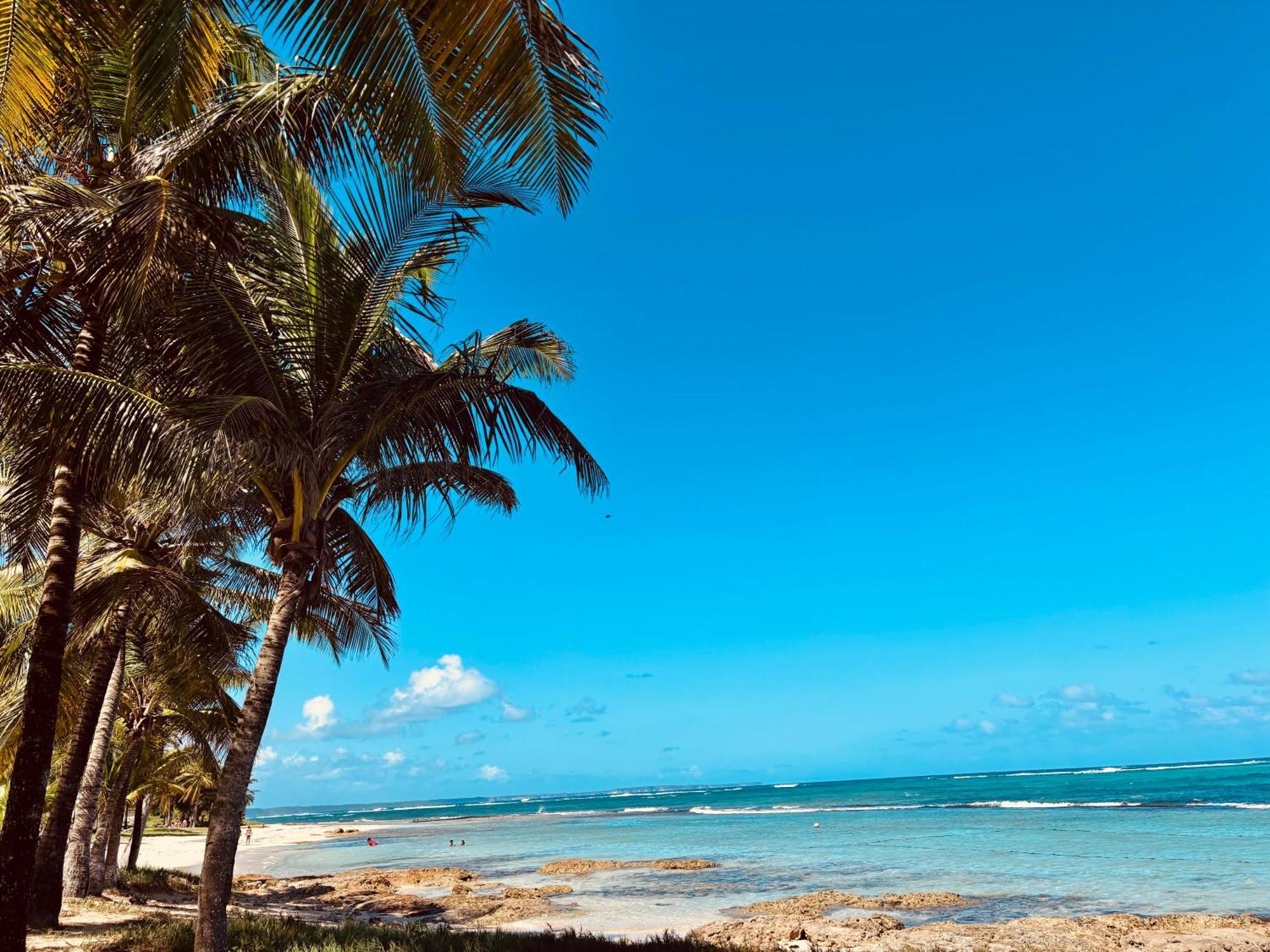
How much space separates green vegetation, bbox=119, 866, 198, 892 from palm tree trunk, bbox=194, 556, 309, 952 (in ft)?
41.3

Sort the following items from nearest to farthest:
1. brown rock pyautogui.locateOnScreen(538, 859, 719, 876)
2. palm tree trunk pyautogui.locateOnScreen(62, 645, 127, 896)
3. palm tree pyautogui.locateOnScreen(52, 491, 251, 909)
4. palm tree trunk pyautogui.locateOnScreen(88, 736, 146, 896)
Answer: palm tree pyautogui.locateOnScreen(52, 491, 251, 909) < palm tree trunk pyautogui.locateOnScreen(62, 645, 127, 896) < palm tree trunk pyautogui.locateOnScreen(88, 736, 146, 896) < brown rock pyautogui.locateOnScreen(538, 859, 719, 876)

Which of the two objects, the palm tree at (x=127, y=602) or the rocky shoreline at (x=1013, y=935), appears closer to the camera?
the palm tree at (x=127, y=602)

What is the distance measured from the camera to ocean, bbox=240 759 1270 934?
53.2ft

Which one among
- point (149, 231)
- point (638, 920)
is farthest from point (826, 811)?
point (149, 231)

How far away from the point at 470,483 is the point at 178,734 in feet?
49.3

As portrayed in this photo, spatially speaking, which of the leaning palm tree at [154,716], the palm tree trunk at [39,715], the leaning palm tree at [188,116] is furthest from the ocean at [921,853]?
the leaning palm tree at [188,116]

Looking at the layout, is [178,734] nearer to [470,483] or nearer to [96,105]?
[470,483]

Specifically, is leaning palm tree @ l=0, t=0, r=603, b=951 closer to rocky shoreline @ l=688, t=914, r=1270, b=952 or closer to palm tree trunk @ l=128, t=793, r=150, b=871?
rocky shoreline @ l=688, t=914, r=1270, b=952

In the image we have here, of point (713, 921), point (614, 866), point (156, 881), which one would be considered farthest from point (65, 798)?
point (614, 866)

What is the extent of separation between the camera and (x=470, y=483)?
9289mm

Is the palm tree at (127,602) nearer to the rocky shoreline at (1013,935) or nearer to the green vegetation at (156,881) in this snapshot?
the green vegetation at (156,881)

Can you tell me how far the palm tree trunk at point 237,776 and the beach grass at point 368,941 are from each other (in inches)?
54.0

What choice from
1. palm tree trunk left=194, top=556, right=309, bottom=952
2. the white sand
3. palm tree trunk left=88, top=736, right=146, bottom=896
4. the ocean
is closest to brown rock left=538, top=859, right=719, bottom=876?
the ocean

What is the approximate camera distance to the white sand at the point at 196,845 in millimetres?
36081
